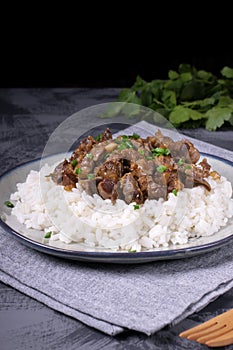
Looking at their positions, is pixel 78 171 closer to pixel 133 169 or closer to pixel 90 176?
pixel 90 176

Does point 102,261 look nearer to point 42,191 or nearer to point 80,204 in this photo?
point 80,204

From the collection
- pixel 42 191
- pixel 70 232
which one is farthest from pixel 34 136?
pixel 70 232

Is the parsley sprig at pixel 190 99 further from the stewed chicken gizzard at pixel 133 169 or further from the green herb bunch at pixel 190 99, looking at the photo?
the stewed chicken gizzard at pixel 133 169

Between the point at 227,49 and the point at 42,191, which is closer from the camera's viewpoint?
the point at 42,191

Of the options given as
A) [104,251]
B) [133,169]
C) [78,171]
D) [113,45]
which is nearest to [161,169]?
[133,169]

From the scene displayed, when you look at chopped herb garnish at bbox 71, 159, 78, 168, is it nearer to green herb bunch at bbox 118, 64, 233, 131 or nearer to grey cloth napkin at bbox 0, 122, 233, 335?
grey cloth napkin at bbox 0, 122, 233, 335
